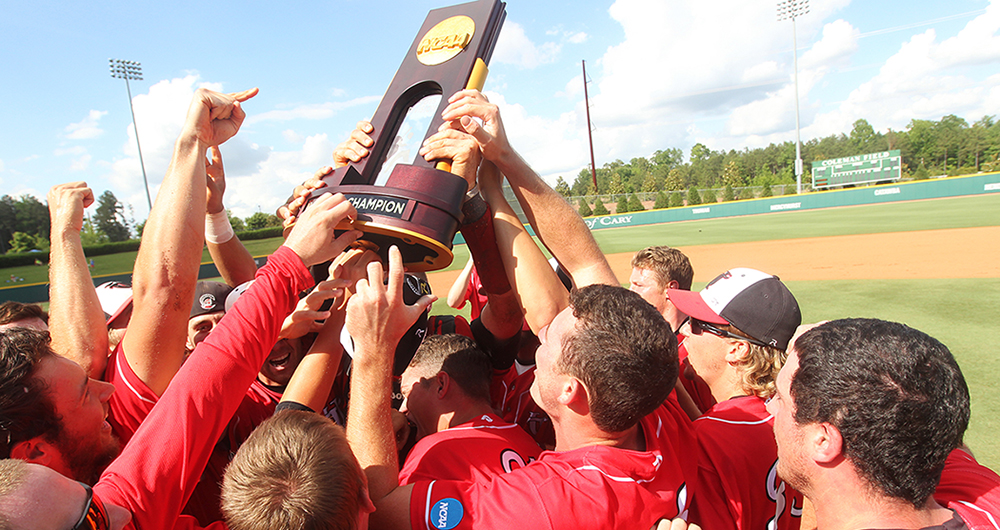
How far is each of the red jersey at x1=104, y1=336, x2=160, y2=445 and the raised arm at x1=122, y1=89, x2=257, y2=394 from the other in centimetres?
2

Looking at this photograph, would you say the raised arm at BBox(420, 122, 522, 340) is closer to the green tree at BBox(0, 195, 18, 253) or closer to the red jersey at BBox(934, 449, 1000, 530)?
the red jersey at BBox(934, 449, 1000, 530)

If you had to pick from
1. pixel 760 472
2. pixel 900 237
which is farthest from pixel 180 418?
pixel 900 237

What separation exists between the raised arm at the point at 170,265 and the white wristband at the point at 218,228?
1.43m

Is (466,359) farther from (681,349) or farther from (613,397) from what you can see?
(681,349)

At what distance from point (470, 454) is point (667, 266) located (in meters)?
2.34

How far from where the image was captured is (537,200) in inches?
78.1

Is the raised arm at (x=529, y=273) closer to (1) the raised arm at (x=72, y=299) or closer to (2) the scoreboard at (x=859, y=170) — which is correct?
Result: (1) the raised arm at (x=72, y=299)

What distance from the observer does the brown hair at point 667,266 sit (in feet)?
11.7

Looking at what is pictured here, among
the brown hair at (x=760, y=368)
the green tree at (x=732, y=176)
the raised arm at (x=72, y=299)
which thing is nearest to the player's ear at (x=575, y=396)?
the brown hair at (x=760, y=368)

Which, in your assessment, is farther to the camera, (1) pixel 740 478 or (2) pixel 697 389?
(2) pixel 697 389

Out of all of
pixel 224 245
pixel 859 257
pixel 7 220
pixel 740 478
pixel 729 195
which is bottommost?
pixel 859 257

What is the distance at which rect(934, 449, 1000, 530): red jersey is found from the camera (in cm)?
135

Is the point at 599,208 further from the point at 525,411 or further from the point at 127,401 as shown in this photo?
the point at 127,401

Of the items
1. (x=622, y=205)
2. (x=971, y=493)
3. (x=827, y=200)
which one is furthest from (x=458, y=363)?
(x=622, y=205)
